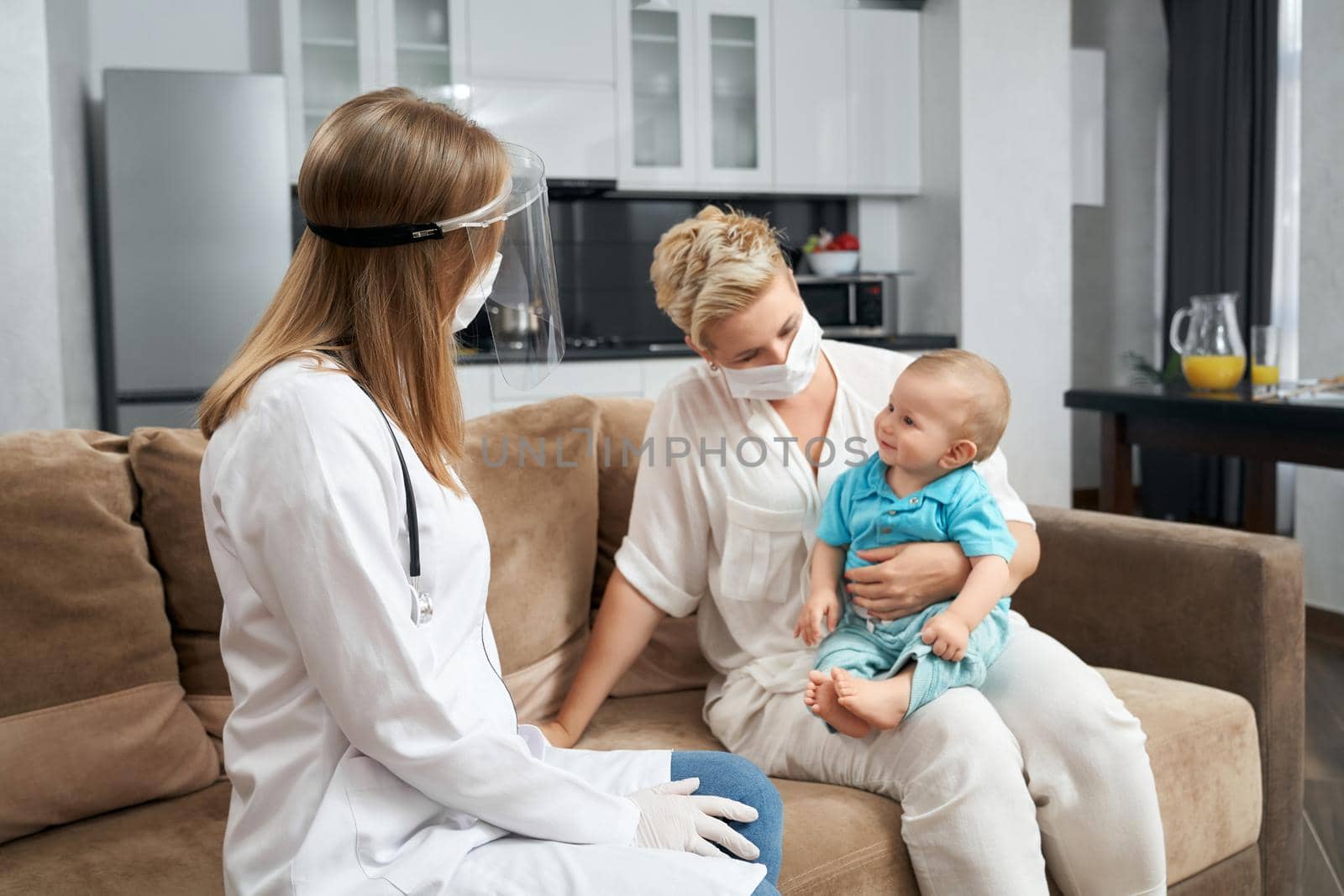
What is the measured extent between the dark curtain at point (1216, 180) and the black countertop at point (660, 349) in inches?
60.4

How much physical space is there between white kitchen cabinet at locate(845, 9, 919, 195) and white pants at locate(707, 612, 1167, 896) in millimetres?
3600

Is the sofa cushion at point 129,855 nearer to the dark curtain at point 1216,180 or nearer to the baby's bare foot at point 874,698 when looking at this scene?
the baby's bare foot at point 874,698

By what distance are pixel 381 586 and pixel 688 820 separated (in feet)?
1.28

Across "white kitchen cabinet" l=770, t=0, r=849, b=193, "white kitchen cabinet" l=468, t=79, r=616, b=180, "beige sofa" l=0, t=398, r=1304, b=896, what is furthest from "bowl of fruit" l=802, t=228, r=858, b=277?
"beige sofa" l=0, t=398, r=1304, b=896

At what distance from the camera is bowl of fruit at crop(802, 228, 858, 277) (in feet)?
15.4

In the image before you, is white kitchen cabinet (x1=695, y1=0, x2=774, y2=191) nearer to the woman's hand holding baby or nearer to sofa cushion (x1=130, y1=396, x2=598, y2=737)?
sofa cushion (x1=130, y1=396, x2=598, y2=737)

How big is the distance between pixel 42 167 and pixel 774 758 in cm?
295

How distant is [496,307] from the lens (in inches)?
50.1

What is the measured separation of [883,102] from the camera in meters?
4.74

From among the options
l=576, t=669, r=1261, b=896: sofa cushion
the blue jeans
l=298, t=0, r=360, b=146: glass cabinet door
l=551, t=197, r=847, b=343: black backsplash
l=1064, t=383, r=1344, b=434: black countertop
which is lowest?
l=576, t=669, r=1261, b=896: sofa cushion

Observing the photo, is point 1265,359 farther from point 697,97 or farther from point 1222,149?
point 1222,149

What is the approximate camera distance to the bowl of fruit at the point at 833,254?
15.4 feet

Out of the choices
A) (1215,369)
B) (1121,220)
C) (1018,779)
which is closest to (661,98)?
(1215,369)

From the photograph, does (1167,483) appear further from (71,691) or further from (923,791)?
(71,691)
